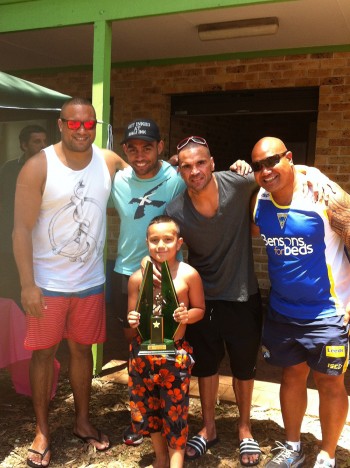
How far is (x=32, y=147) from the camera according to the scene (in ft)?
16.1

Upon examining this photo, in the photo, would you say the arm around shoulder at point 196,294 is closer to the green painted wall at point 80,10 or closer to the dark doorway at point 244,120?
the green painted wall at point 80,10

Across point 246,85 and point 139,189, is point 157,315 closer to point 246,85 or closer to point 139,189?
point 139,189

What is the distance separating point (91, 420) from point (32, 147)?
252cm

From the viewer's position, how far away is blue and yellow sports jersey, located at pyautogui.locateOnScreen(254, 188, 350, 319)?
9.07 ft

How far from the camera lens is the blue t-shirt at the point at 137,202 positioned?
10.5 ft

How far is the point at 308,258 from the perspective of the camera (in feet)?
9.18

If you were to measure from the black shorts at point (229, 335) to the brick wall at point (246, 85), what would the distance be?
3.30m

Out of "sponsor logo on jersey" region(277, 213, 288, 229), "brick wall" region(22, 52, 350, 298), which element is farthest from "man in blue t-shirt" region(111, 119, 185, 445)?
"brick wall" region(22, 52, 350, 298)

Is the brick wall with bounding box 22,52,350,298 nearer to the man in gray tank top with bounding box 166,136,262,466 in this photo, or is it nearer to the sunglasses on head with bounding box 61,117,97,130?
the man in gray tank top with bounding box 166,136,262,466

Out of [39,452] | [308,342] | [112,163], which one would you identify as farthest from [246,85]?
[39,452]

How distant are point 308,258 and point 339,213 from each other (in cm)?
28

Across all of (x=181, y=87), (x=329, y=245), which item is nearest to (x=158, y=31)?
(x=181, y=87)

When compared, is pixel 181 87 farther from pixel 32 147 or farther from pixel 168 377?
pixel 168 377

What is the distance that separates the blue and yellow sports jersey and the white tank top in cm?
100
